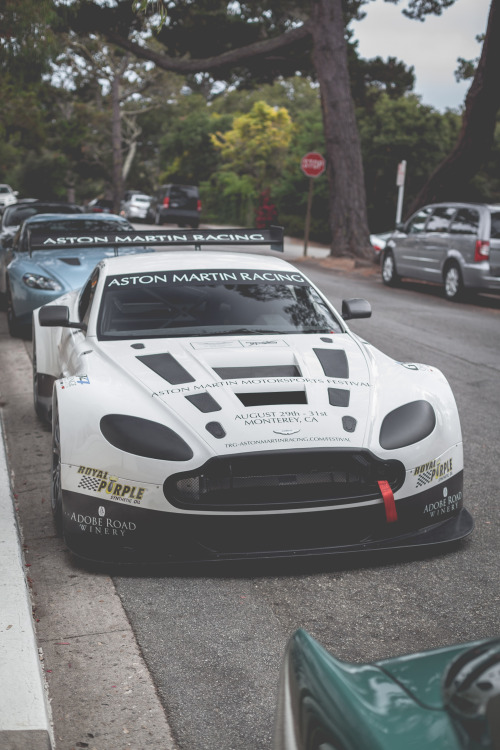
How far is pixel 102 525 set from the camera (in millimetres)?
4469

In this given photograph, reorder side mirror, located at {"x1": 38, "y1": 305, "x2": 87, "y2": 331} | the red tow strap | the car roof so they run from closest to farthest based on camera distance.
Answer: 1. the red tow strap
2. side mirror, located at {"x1": 38, "y1": 305, "x2": 87, "y2": 331}
3. the car roof

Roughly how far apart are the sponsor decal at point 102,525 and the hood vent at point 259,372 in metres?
0.98

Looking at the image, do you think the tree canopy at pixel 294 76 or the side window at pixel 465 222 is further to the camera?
the tree canopy at pixel 294 76

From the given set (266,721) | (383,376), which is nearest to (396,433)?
(383,376)

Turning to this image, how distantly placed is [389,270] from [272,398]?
54.9 ft

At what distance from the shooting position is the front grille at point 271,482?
14.3ft

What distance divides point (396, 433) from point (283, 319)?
169 centimetres

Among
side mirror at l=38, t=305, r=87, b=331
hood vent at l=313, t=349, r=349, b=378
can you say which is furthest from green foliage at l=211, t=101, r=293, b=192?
hood vent at l=313, t=349, r=349, b=378

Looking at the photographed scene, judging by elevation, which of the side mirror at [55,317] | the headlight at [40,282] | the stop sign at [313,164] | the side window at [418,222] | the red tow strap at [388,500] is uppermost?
the stop sign at [313,164]

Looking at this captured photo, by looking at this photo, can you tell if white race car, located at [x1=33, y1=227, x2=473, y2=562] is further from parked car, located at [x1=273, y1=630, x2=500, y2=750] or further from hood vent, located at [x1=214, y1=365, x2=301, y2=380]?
parked car, located at [x1=273, y1=630, x2=500, y2=750]

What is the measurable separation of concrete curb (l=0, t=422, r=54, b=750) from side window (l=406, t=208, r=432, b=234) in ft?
52.8

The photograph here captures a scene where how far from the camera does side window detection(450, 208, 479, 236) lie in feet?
58.2

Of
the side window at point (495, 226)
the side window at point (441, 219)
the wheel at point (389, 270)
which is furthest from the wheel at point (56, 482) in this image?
the wheel at point (389, 270)

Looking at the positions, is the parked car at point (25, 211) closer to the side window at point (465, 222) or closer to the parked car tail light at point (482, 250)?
the side window at point (465, 222)
